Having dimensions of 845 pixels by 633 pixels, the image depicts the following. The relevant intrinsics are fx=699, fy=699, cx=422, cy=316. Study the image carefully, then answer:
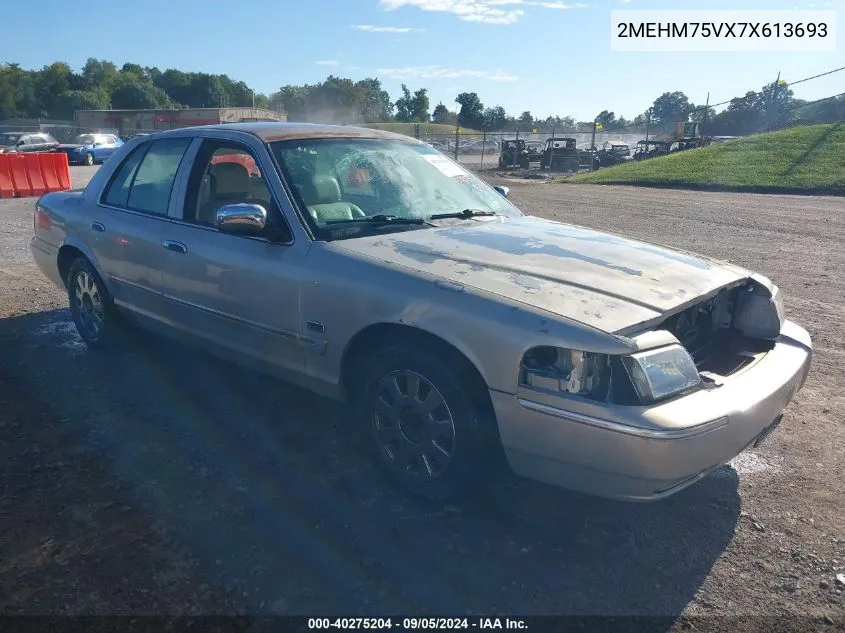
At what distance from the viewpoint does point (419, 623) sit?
244 cm

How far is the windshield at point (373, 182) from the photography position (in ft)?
12.2

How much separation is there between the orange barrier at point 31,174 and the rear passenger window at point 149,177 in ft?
42.4

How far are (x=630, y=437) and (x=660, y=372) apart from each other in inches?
11.8

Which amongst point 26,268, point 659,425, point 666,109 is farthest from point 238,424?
point 666,109

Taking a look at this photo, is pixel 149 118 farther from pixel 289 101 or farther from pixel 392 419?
pixel 392 419

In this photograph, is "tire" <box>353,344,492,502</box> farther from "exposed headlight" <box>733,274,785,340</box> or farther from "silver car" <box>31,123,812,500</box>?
"exposed headlight" <box>733,274,785,340</box>

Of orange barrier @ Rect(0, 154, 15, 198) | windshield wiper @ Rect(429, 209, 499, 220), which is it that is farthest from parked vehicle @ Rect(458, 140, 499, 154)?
windshield wiper @ Rect(429, 209, 499, 220)

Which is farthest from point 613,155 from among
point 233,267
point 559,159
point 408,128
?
point 233,267

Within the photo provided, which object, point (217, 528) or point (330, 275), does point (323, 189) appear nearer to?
point (330, 275)

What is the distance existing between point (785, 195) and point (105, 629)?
61.9ft

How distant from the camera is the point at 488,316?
2746mm

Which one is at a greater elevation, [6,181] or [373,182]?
[373,182]

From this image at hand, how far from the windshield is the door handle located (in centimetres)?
80

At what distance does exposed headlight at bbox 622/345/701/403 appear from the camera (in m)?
2.56
